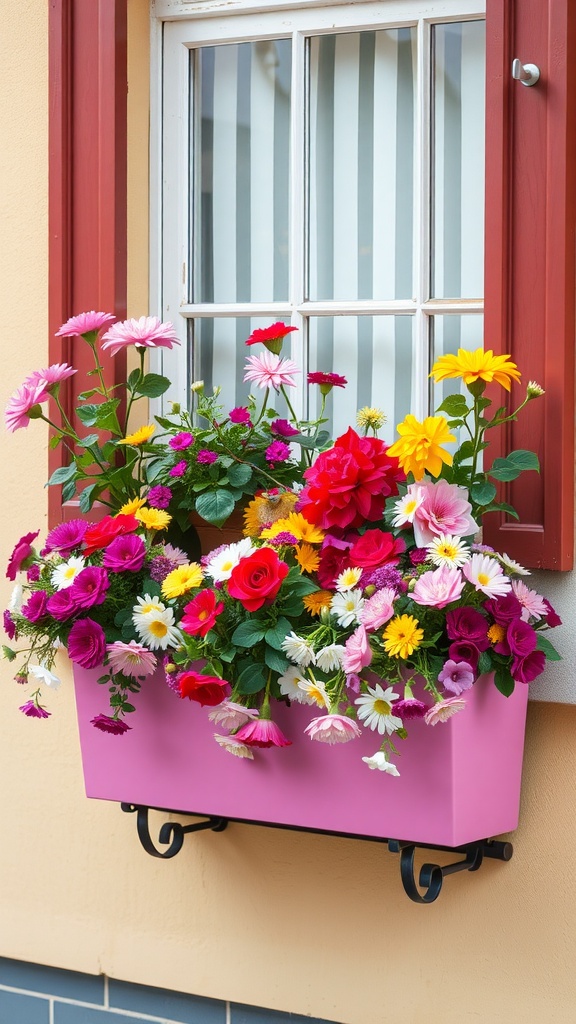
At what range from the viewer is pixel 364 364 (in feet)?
6.31

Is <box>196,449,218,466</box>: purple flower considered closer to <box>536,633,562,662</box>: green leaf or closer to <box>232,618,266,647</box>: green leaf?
<box>232,618,266,647</box>: green leaf

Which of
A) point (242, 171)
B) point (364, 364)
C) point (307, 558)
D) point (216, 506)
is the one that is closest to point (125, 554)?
point (216, 506)

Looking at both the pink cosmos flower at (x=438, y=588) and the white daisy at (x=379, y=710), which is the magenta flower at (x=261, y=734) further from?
the pink cosmos flower at (x=438, y=588)

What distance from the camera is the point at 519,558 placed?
5.26 ft

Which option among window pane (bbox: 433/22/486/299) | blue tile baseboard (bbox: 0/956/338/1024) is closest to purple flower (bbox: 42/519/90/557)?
window pane (bbox: 433/22/486/299)

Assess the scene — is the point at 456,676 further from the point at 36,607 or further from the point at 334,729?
the point at 36,607

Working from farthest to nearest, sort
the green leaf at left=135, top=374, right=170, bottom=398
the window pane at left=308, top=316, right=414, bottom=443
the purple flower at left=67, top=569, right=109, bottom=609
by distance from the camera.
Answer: the window pane at left=308, top=316, right=414, bottom=443
the green leaf at left=135, top=374, right=170, bottom=398
the purple flower at left=67, top=569, right=109, bottom=609

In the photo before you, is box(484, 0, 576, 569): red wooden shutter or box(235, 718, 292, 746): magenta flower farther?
box(484, 0, 576, 569): red wooden shutter

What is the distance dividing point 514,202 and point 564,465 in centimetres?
39

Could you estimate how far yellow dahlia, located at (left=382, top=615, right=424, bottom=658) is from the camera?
4.50 feet

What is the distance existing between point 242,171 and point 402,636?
3.43 feet

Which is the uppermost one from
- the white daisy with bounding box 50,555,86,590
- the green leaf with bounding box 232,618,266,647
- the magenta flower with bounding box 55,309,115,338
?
the magenta flower with bounding box 55,309,115,338

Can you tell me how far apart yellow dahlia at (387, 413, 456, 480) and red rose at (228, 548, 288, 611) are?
0.70 ft

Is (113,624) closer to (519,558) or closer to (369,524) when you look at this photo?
(369,524)
